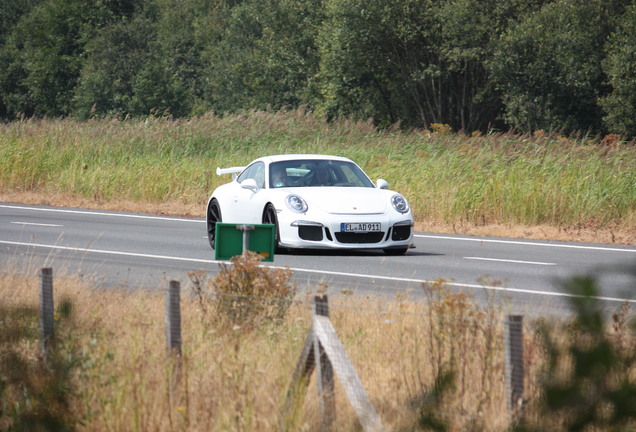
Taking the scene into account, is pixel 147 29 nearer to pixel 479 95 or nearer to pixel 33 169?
pixel 479 95

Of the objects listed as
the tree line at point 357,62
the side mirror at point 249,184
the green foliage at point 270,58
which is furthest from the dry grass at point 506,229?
the green foliage at point 270,58

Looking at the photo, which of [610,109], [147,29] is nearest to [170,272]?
[610,109]

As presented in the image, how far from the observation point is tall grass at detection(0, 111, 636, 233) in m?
19.5

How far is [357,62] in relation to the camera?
54.6 m

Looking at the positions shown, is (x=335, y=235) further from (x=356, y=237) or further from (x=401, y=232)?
(x=401, y=232)

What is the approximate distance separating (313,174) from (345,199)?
1.11 metres

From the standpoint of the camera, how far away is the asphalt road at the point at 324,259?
11086 mm

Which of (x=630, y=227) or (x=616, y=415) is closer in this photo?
(x=616, y=415)

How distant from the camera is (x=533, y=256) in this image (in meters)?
14.8

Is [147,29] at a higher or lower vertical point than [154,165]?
higher

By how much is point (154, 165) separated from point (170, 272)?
14568 millimetres

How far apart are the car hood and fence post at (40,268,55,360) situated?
731 cm

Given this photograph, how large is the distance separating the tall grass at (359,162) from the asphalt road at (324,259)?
2.37 m

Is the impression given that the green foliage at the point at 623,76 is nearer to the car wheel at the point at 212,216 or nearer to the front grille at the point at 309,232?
the car wheel at the point at 212,216
